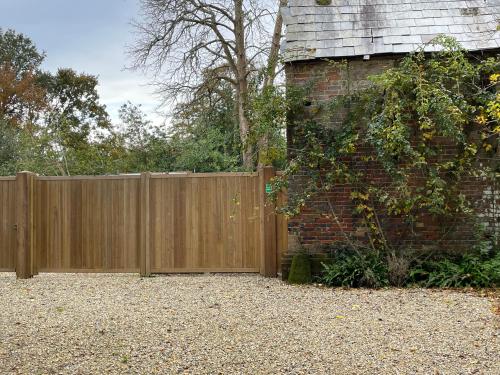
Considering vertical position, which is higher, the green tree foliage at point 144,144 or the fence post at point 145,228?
the green tree foliage at point 144,144

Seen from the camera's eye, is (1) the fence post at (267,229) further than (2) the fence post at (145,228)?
No

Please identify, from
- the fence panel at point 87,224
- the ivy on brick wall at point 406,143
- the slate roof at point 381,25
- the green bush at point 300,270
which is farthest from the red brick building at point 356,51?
the fence panel at point 87,224

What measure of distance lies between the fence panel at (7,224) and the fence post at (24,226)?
→ 0.59 feet

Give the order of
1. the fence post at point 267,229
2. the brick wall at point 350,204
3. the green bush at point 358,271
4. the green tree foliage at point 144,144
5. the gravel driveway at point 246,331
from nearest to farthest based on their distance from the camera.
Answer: the gravel driveway at point 246,331 < the green bush at point 358,271 < the brick wall at point 350,204 < the fence post at point 267,229 < the green tree foliage at point 144,144

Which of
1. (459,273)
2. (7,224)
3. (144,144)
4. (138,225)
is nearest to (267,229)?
(138,225)

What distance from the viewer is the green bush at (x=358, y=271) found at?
27.5ft

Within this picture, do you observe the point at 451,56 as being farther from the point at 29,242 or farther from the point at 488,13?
the point at 29,242

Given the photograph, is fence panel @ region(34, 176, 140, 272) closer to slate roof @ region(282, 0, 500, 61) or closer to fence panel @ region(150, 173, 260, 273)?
fence panel @ region(150, 173, 260, 273)

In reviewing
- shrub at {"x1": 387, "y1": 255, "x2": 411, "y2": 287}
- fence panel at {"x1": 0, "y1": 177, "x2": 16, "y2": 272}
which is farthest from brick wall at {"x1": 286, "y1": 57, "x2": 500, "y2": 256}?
fence panel at {"x1": 0, "y1": 177, "x2": 16, "y2": 272}

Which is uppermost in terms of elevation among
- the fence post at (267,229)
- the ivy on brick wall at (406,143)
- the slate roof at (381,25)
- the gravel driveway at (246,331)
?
the slate roof at (381,25)

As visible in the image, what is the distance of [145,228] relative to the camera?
32.3 feet

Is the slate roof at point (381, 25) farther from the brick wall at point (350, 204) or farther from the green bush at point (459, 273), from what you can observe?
the green bush at point (459, 273)

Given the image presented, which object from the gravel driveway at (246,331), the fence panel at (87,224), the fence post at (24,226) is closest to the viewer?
the gravel driveway at (246,331)

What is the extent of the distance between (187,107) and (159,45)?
84.3 inches
